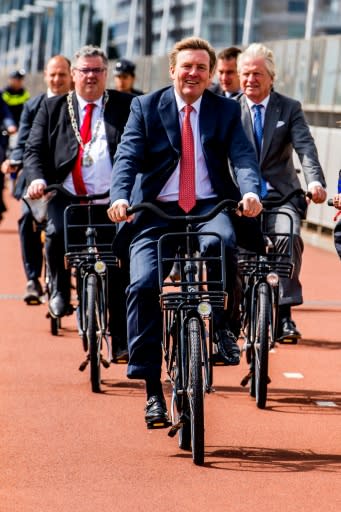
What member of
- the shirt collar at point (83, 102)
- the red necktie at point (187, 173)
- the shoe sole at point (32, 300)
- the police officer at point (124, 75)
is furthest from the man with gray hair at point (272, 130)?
the police officer at point (124, 75)

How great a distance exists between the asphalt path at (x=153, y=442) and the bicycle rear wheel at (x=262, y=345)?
11 centimetres

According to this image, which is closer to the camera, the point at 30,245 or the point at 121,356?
the point at 121,356

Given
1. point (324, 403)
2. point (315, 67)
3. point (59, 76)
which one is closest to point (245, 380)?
point (324, 403)

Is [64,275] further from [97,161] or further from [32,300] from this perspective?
[32,300]

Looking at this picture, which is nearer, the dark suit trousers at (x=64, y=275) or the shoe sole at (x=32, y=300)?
the dark suit trousers at (x=64, y=275)

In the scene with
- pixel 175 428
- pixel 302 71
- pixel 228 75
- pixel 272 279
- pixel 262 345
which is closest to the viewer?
pixel 175 428

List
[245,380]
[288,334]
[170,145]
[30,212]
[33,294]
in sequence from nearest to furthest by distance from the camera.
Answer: [170,145] → [245,380] → [288,334] → [30,212] → [33,294]

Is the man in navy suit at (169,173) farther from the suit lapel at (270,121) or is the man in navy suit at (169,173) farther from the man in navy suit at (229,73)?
the man in navy suit at (229,73)

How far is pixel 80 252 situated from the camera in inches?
337

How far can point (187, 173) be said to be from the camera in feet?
22.9

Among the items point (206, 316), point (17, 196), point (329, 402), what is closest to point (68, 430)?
point (206, 316)

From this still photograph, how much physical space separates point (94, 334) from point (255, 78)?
1.99m

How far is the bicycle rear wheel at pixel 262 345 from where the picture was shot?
7.62 metres

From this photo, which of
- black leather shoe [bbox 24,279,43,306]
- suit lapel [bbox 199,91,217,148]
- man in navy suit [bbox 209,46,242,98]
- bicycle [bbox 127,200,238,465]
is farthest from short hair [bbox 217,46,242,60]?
bicycle [bbox 127,200,238,465]
